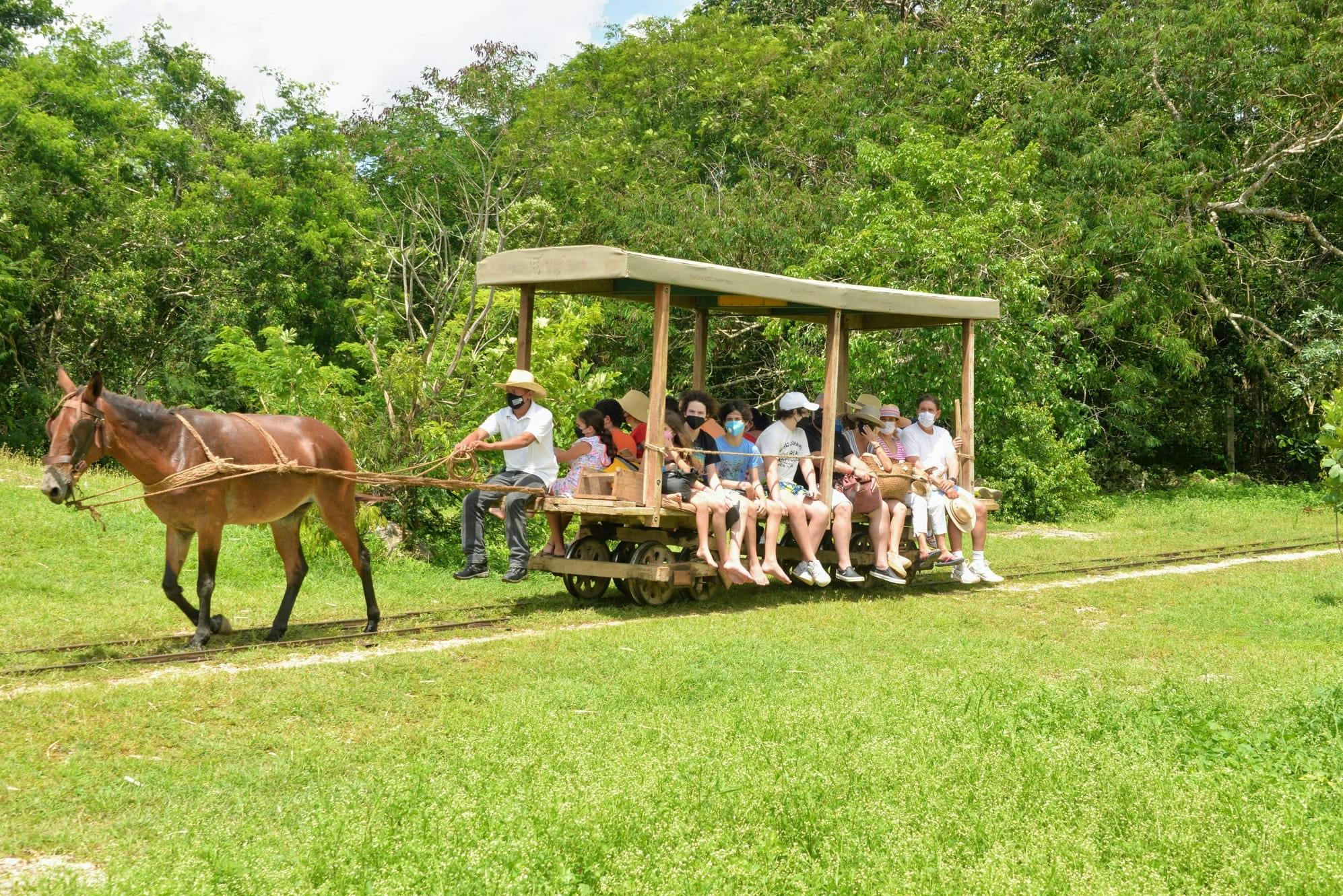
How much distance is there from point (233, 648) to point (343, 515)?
5.01ft

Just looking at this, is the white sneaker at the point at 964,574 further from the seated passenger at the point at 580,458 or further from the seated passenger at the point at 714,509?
the seated passenger at the point at 580,458

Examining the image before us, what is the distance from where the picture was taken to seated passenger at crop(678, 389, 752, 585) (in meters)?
11.7

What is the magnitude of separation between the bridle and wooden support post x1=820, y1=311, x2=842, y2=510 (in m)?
6.28

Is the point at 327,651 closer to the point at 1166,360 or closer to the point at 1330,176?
the point at 1166,360

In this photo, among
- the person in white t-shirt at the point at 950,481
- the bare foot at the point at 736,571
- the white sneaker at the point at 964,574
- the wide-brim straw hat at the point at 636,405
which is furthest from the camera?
the white sneaker at the point at 964,574

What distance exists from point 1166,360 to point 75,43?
2610cm

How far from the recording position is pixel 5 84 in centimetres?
2845

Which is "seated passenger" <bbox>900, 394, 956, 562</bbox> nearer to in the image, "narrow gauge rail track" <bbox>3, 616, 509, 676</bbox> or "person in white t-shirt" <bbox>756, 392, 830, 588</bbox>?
"person in white t-shirt" <bbox>756, 392, 830, 588</bbox>

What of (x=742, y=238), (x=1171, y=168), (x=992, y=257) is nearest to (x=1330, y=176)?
(x=1171, y=168)

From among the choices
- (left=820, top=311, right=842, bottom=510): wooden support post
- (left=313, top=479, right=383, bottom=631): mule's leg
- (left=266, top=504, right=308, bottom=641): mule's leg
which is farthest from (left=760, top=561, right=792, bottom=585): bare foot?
(left=266, top=504, right=308, bottom=641): mule's leg

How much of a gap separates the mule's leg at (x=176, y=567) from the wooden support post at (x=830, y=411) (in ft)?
18.7

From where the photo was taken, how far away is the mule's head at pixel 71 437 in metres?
8.48

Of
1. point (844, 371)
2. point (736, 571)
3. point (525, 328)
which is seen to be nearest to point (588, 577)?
point (736, 571)

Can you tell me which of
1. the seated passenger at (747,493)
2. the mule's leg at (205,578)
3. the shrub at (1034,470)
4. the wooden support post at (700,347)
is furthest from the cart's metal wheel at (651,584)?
the shrub at (1034,470)
